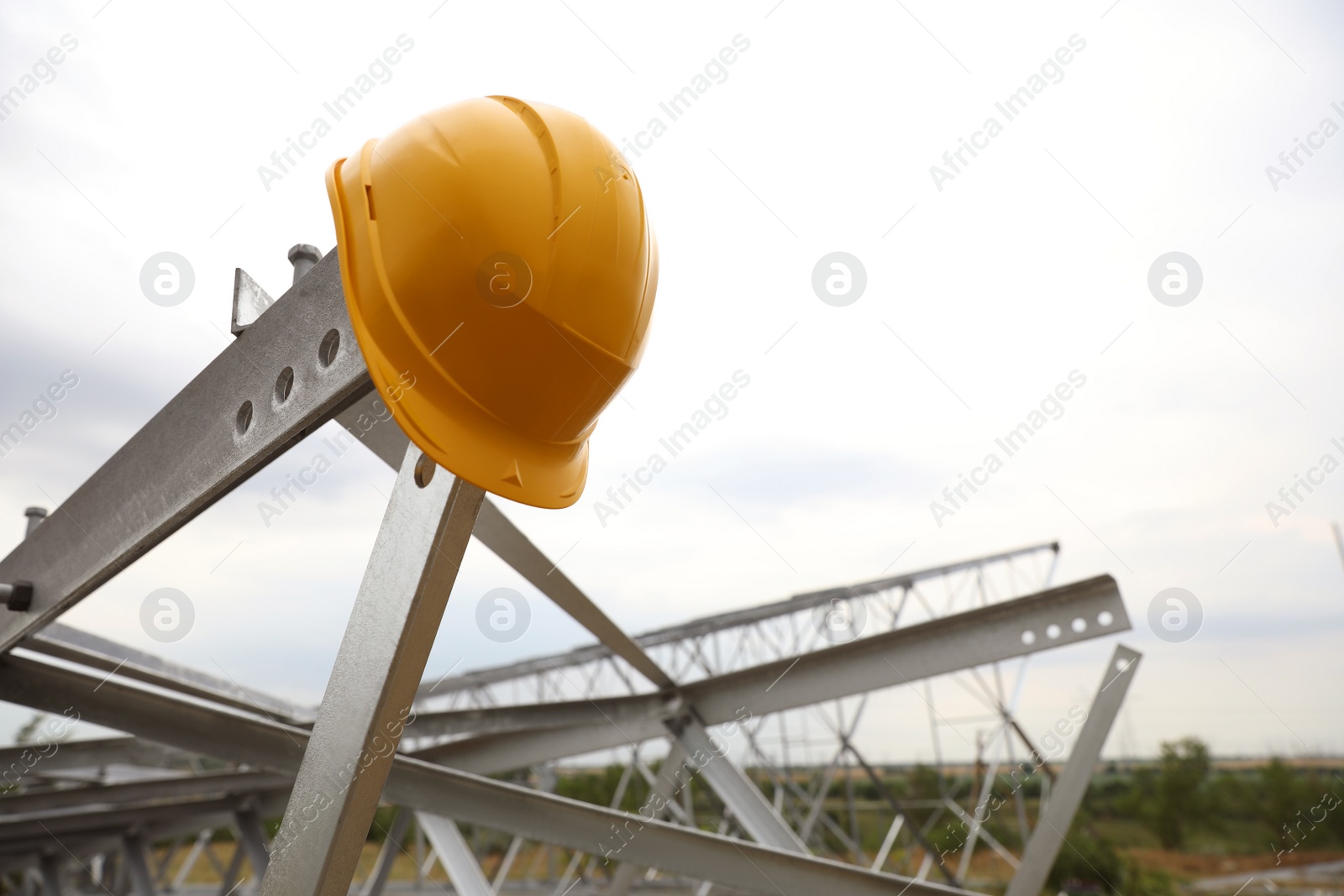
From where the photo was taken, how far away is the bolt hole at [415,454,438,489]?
2.32 m

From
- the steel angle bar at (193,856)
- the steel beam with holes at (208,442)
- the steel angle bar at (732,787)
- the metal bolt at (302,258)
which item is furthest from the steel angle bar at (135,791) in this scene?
the steel angle bar at (193,856)

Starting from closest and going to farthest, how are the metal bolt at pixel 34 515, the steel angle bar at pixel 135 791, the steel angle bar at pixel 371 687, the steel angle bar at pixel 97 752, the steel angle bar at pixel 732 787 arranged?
the steel angle bar at pixel 371 687 → the metal bolt at pixel 34 515 → the steel angle bar at pixel 732 787 → the steel angle bar at pixel 97 752 → the steel angle bar at pixel 135 791

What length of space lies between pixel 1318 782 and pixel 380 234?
34231mm

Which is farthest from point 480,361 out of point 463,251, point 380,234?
point 380,234

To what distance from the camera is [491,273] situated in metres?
2.16

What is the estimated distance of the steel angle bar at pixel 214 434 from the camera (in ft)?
7.87

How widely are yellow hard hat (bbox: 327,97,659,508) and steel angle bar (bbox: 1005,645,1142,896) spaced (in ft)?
16.6

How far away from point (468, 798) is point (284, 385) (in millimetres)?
2638

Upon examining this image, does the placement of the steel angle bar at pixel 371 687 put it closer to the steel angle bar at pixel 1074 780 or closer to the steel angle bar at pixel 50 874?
the steel angle bar at pixel 1074 780

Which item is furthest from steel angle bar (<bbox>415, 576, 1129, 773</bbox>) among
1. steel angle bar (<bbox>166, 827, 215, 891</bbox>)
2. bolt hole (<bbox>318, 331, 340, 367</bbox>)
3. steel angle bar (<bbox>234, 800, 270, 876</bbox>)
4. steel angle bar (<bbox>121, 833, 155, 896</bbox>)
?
steel angle bar (<bbox>166, 827, 215, 891</bbox>)

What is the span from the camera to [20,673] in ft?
14.1

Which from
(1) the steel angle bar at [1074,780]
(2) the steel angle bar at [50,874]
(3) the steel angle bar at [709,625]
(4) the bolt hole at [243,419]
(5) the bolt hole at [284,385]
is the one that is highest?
(3) the steel angle bar at [709,625]

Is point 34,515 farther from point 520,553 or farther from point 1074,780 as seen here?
point 1074,780

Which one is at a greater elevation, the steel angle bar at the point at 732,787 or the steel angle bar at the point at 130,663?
the steel angle bar at the point at 732,787
